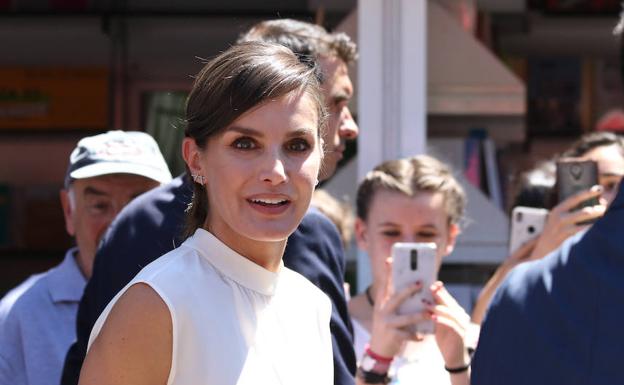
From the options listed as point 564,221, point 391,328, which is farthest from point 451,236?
point 391,328

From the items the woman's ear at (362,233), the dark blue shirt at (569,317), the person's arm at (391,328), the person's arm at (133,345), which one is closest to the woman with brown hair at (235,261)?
the person's arm at (133,345)

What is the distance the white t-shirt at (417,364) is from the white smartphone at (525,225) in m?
0.44

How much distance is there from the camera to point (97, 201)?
2.66m

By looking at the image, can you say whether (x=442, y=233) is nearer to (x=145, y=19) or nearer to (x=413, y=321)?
(x=413, y=321)

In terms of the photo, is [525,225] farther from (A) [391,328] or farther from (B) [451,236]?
(A) [391,328]

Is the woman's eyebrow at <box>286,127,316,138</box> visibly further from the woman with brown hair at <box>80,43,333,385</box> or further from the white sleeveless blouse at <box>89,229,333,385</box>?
the white sleeveless blouse at <box>89,229,333,385</box>

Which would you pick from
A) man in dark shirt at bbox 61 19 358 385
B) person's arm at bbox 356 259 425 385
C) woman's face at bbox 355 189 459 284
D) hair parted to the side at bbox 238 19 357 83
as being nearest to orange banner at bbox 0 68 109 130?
woman's face at bbox 355 189 459 284

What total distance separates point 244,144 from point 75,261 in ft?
4.60

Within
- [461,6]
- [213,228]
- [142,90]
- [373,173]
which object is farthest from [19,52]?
[213,228]

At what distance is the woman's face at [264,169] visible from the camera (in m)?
1.45

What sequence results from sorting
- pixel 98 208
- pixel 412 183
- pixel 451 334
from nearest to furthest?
pixel 451 334, pixel 98 208, pixel 412 183

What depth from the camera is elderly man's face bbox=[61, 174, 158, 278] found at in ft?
8.65

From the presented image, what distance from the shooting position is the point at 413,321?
92.7 inches

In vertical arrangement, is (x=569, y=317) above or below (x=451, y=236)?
above
